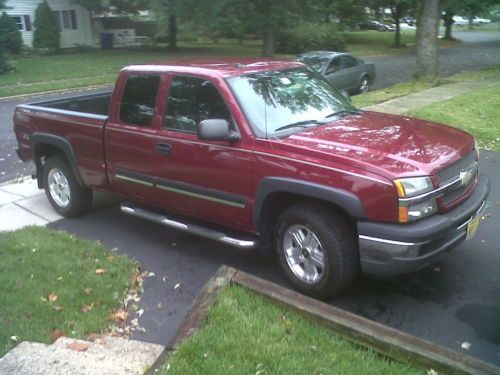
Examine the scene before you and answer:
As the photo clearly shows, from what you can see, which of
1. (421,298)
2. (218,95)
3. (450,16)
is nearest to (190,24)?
(218,95)

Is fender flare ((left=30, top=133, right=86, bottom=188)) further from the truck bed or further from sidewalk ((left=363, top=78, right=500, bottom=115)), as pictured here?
sidewalk ((left=363, top=78, right=500, bottom=115))

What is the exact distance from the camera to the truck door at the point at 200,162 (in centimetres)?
476

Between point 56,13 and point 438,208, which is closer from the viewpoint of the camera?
point 438,208

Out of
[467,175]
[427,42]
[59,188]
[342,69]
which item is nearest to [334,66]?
[342,69]

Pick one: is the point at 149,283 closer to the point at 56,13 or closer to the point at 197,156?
the point at 197,156

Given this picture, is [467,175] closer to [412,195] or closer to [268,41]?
[412,195]

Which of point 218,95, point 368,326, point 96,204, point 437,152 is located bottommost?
point 96,204

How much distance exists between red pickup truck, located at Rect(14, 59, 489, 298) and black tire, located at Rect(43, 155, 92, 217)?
369 millimetres

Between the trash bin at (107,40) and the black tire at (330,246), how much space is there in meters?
34.8

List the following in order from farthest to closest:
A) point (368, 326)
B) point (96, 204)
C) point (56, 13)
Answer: point (56, 13) < point (96, 204) < point (368, 326)

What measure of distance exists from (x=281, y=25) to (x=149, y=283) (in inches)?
740

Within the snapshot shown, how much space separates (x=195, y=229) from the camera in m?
5.18

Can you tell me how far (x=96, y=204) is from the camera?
24.4 feet

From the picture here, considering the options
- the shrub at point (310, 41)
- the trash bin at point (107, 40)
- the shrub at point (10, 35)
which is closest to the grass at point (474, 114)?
the shrub at point (310, 41)
